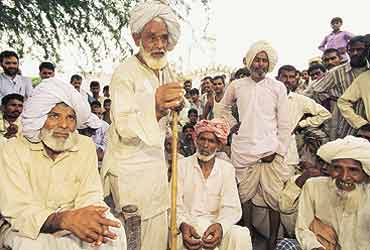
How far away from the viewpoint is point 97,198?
3783mm

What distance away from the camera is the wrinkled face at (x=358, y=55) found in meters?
6.43

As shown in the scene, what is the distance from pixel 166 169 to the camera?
4500mm

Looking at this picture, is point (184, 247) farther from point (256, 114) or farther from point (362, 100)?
point (362, 100)

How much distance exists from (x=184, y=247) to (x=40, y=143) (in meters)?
1.56

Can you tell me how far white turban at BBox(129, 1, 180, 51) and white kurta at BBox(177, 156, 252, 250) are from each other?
4.36 feet

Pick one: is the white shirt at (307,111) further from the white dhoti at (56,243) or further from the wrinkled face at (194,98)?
the wrinkled face at (194,98)

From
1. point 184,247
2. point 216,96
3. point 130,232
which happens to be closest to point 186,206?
point 184,247

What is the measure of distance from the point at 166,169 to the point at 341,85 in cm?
296

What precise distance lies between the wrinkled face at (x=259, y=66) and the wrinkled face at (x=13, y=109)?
106 inches

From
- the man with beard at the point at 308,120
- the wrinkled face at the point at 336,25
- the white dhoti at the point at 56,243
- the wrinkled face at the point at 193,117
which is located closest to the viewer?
the white dhoti at the point at 56,243

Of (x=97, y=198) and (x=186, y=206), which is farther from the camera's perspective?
(x=186, y=206)

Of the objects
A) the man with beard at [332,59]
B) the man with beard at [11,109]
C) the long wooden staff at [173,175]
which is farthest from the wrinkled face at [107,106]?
the long wooden staff at [173,175]

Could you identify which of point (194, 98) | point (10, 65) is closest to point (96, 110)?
point (10, 65)

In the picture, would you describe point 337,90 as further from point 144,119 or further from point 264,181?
point 144,119
